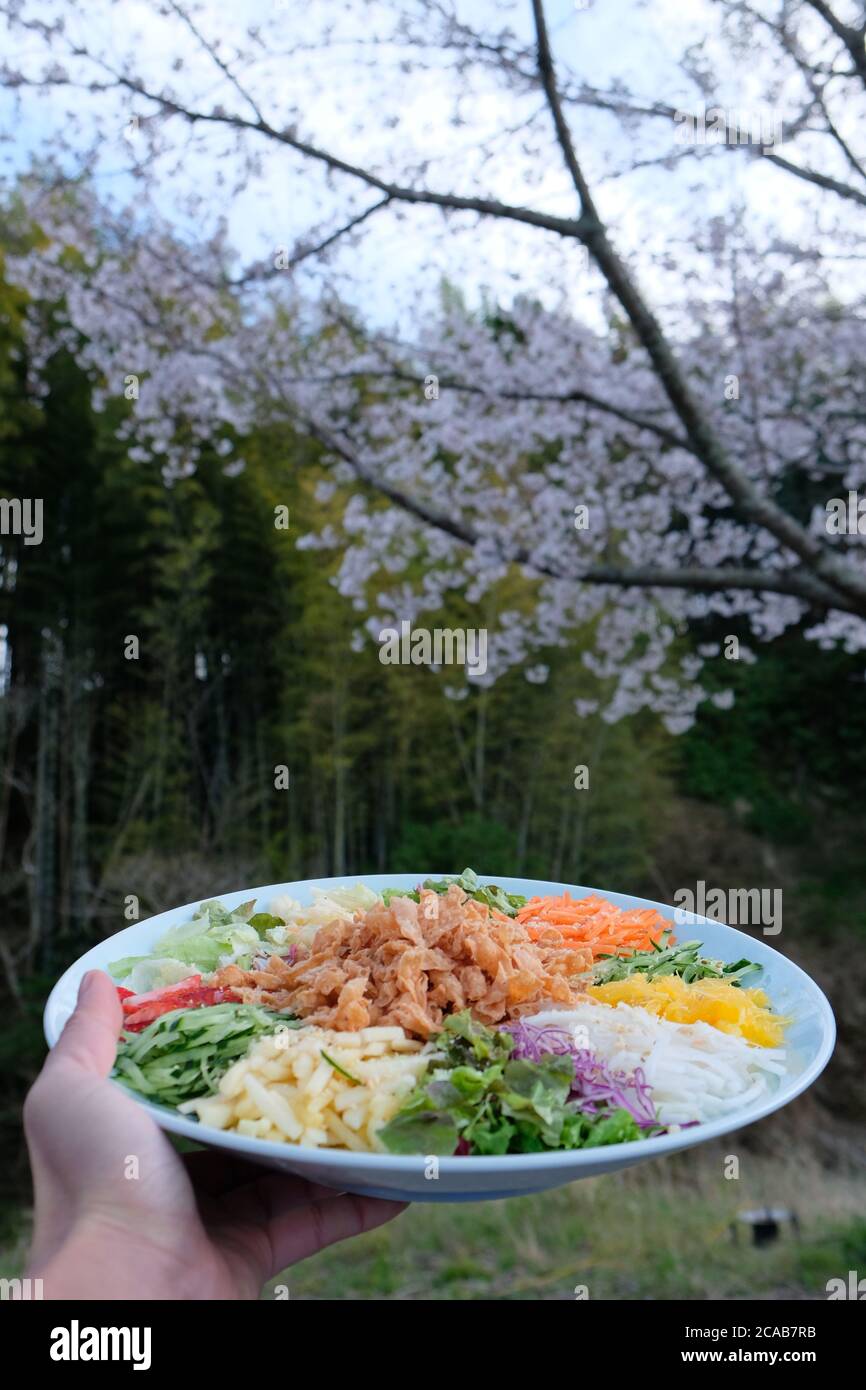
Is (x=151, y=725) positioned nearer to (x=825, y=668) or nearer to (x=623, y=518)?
(x=623, y=518)

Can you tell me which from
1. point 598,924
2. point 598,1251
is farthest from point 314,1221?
point 598,1251

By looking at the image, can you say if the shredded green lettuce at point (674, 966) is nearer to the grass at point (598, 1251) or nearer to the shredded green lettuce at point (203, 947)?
the shredded green lettuce at point (203, 947)

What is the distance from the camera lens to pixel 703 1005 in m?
1.57

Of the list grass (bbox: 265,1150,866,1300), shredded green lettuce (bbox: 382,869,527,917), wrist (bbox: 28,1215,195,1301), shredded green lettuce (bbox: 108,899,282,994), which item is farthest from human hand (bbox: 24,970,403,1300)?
grass (bbox: 265,1150,866,1300)

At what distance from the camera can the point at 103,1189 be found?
4.27ft

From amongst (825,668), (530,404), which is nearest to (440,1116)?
(530,404)

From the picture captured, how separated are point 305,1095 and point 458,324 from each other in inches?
185

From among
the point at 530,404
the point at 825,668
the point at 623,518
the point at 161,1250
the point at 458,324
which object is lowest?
the point at 161,1250

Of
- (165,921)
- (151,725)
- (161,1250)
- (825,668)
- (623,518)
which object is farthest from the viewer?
(825,668)

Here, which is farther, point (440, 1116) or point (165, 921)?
point (165, 921)

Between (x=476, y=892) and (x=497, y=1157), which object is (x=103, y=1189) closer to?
(x=497, y=1157)

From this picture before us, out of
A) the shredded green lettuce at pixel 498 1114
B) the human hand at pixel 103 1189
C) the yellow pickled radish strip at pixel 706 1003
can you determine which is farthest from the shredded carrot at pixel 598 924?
the human hand at pixel 103 1189

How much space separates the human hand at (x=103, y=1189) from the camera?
50.1 inches

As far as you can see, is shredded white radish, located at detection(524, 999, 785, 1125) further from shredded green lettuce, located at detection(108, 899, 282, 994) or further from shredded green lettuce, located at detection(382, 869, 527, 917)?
shredded green lettuce, located at detection(108, 899, 282, 994)
